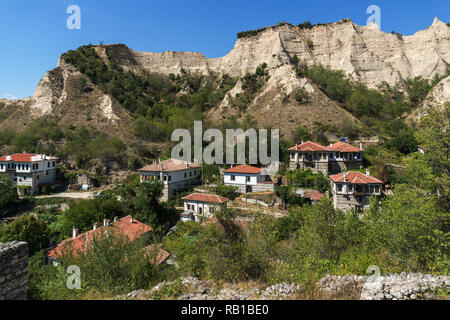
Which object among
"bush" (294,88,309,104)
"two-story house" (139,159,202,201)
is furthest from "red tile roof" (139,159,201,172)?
"bush" (294,88,309,104)

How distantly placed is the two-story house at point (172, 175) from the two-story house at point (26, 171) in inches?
599

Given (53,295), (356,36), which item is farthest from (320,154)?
(356,36)

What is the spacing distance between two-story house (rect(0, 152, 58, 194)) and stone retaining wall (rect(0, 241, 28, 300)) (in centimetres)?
3297

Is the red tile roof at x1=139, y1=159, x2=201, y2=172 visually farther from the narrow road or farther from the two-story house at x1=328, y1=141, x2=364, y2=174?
the two-story house at x1=328, y1=141, x2=364, y2=174

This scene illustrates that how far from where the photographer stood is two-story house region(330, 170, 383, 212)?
2128 centimetres

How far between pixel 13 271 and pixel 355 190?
2379 centimetres

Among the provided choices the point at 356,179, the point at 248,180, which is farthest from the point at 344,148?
the point at 248,180

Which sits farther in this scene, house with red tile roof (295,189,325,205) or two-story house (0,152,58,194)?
two-story house (0,152,58,194)

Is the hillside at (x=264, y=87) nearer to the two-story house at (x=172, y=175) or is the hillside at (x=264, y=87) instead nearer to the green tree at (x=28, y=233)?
the two-story house at (x=172, y=175)

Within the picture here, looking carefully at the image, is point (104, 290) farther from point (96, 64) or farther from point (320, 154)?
point (96, 64)

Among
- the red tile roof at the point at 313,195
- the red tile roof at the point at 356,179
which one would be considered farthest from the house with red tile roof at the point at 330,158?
the red tile roof at the point at 356,179

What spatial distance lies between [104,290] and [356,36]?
71717 millimetres

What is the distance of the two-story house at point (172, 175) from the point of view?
27.9m

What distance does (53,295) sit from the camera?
6.41 meters
